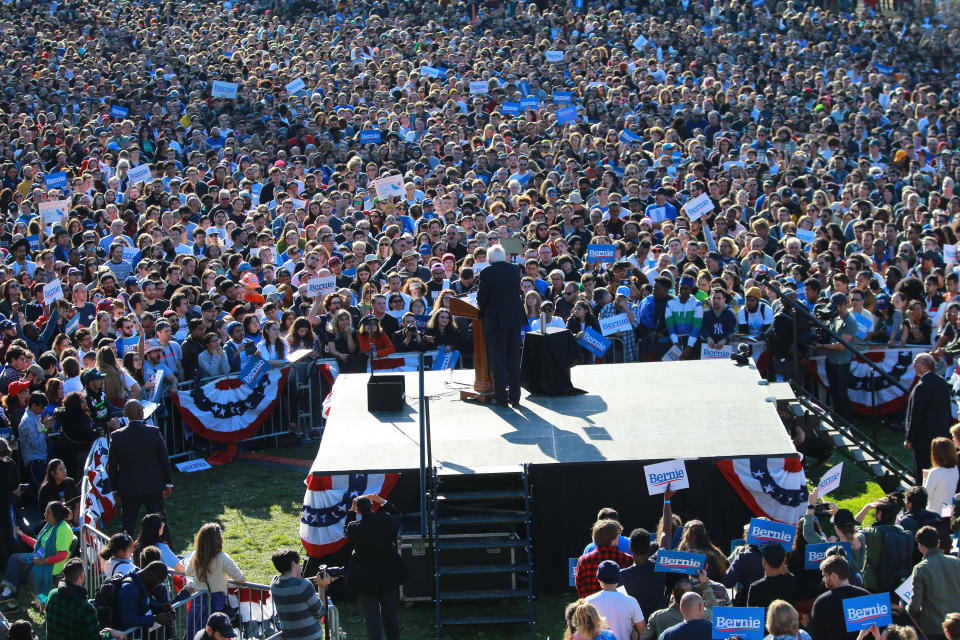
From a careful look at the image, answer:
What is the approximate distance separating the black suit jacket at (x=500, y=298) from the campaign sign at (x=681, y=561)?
450 cm

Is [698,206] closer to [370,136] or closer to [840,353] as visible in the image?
[840,353]

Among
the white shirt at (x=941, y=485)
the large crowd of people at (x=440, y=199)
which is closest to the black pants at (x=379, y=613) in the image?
the large crowd of people at (x=440, y=199)

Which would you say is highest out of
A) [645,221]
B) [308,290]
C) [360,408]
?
[645,221]

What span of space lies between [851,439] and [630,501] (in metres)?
3.67

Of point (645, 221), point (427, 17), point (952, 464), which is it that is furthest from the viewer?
point (427, 17)

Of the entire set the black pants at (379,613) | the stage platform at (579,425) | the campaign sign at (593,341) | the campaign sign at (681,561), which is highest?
the campaign sign at (593,341)

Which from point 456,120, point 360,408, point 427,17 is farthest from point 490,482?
point 427,17

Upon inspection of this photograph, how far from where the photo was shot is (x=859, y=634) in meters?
8.98

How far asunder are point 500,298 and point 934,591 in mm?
5552

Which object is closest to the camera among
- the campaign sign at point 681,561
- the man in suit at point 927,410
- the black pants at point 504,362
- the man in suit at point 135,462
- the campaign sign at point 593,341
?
the campaign sign at point 681,561

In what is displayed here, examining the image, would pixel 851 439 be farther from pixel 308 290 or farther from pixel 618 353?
pixel 308 290

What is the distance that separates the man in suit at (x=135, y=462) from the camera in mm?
13312

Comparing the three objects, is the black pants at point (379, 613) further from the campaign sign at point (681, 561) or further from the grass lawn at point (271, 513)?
the campaign sign at point (681, 561)

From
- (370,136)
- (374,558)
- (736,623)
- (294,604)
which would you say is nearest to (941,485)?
(736,623)
